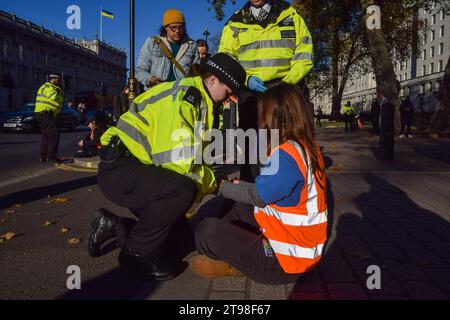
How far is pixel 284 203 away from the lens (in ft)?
7.53

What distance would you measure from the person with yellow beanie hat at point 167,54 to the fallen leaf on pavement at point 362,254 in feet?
8.52

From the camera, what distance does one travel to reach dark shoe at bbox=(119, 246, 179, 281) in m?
2.52

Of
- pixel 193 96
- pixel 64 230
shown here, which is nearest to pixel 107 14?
pixel 64 230

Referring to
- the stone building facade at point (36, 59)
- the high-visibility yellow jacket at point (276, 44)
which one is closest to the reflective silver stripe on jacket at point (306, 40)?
the high-visibility yellow jacket at point (276, 44)

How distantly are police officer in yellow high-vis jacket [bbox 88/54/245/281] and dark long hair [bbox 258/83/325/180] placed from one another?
0.32 meters

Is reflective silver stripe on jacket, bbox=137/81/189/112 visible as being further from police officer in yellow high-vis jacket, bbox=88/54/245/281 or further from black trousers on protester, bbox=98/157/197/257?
black trousers on protester, bbox=98/157/197/257

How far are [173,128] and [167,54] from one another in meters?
2.21

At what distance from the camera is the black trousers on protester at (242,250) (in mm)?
2354

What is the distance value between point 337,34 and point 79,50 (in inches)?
2358

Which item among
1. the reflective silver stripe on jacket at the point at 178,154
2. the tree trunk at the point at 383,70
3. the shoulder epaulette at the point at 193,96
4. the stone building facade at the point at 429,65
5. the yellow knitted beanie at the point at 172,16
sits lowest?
the reflective silver stripe on jacket at the point at 178,154

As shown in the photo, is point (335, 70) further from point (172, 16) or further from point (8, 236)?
point (8, 236)

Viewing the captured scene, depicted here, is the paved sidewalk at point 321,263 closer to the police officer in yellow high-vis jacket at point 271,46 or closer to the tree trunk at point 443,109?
the police officer in yellow high-vis jacket at point 271,46

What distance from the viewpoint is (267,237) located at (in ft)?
7.97

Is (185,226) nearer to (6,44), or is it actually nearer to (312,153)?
(312,153)
